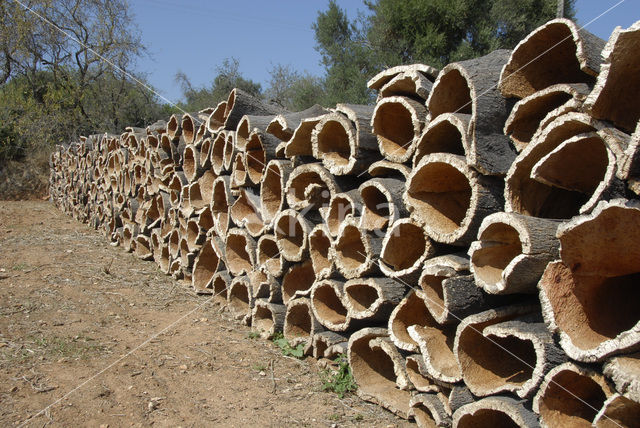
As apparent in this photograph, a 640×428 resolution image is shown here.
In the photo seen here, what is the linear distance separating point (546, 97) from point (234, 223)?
117 inches

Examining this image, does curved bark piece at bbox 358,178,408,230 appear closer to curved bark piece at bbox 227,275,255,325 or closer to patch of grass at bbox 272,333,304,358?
patch of grass at bbox 272,333,304,358

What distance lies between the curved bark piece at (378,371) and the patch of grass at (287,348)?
0.64 metres

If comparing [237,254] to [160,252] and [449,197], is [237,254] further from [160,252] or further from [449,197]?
[449,197]

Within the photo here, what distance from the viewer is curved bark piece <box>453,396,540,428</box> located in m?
2.04

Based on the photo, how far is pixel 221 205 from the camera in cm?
485

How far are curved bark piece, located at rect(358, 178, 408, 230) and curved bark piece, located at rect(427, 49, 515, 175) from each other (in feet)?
1.73

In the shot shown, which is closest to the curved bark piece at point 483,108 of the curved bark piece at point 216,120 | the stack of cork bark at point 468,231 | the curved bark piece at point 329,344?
the stack of cork bark at point 468,231

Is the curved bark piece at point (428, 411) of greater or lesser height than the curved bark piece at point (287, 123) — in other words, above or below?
below

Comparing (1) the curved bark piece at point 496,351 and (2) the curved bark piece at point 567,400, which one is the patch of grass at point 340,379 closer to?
(1) the curved bark piece at point 496,351

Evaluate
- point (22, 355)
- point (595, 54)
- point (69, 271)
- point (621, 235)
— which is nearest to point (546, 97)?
point (595, 54)

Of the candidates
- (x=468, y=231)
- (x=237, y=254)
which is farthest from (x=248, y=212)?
(x=468, y=231)

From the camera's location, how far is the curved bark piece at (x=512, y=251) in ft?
6.38

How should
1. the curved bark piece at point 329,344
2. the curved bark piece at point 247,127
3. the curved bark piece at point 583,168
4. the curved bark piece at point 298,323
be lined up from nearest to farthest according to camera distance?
the curved bark piece at point 583,168
the curved bark piece at point 329,344
the curved bark piece at point 298,323
the curved bark piece at point 247,127

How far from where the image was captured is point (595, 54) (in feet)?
6.51
